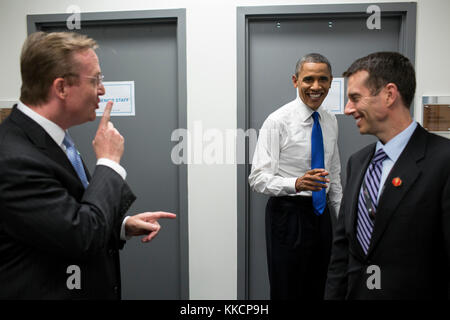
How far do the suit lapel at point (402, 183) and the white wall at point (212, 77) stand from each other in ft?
3.84

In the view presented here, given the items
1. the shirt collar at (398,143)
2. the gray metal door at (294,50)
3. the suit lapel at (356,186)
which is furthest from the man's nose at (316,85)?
the shirt collar at (398,143)

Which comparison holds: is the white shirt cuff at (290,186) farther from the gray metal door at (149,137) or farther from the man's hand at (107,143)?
the man's hand at (107,143)

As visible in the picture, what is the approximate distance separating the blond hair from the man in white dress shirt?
118cm

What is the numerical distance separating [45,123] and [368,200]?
41.7 inches

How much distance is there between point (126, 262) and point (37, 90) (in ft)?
5.56

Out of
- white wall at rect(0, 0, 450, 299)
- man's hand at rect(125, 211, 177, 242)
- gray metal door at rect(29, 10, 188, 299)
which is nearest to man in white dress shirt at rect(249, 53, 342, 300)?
white wall at rect(0, 0, 450, 299)

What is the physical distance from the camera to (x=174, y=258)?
2371 mm

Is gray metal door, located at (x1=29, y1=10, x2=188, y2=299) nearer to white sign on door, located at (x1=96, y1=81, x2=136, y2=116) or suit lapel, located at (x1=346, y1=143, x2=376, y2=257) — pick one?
white sign on door, located at (x1=96, y1=81, x2=136, y2=116)

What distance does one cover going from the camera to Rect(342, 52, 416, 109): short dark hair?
1177 mm

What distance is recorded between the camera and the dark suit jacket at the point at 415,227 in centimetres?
102
